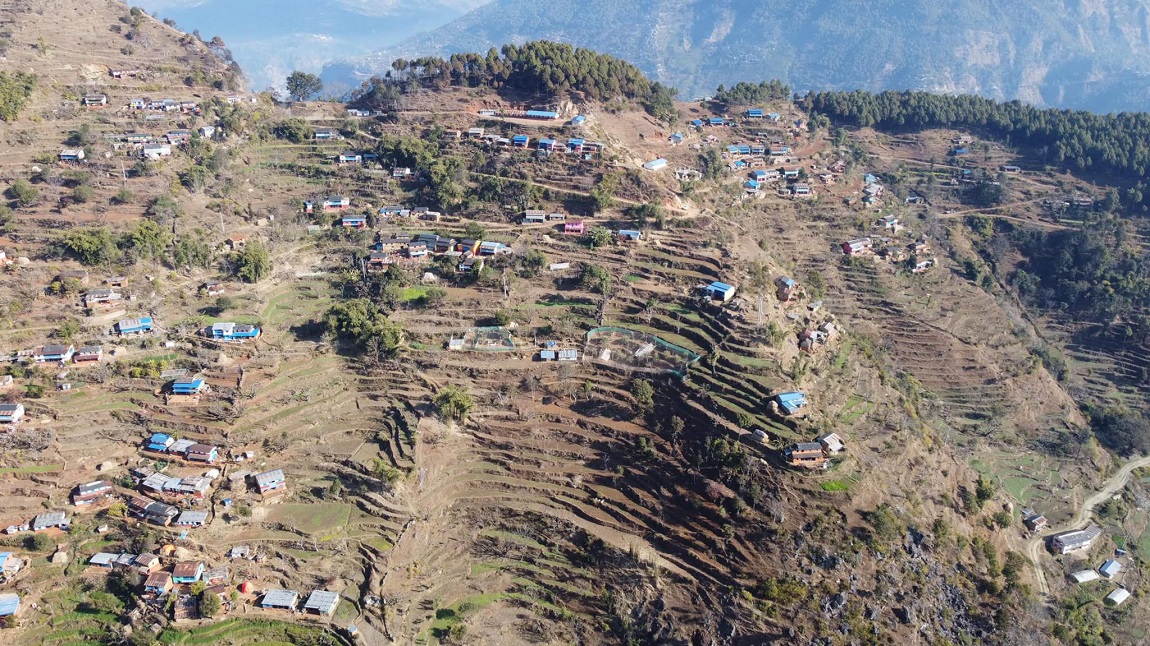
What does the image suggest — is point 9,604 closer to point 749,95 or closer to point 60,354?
point 60,354

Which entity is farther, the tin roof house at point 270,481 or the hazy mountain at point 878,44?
the hazy mountain at point 878,44

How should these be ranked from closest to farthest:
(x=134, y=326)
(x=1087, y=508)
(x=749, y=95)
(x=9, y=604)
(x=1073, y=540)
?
(x=9, y=604)
(x=1073, y=540)
(x=134, y=326)
(x=1087, y=508)
(x=749, y=95)

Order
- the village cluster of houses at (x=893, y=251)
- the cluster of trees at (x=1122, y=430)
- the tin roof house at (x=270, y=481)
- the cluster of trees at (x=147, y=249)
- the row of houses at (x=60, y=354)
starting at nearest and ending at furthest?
the tin roof house at (x=270, y=481), the row of houses at (x=60, y=354), the cluster of trees at (x=147, y=249), the cluster of trees at (x=1122, y=430), the village cluster of houses at (x=893, y=251)

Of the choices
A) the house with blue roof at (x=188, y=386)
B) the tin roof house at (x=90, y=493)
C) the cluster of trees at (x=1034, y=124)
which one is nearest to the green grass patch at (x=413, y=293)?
the house with blue roof at (x=188, y=386)

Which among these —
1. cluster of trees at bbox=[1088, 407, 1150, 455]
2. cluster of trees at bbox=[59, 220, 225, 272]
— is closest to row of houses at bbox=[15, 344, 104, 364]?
cluster of trees at bbox=[59, 220, 225, 272]

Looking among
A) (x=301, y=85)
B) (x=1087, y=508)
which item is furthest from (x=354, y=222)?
(x=1087, y=508)

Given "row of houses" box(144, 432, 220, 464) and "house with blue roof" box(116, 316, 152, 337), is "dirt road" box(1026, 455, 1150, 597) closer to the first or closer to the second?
"row of houses" box(144, 432, 220, 464)

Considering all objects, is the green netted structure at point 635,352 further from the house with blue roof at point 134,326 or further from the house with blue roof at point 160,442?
the house with blue roof at point 134,326
